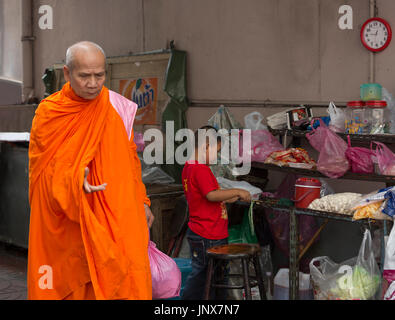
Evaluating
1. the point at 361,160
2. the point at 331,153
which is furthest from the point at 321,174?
the point at 361,160

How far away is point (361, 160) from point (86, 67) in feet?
6.98

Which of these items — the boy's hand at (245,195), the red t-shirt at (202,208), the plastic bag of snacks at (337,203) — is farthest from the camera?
the boy's hand at (245,195)

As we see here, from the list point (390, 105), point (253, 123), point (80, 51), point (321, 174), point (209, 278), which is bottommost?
point (209, 278)

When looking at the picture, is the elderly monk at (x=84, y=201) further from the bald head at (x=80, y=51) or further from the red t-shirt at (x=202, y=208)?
the red t-shirt at (x=202, y=208)

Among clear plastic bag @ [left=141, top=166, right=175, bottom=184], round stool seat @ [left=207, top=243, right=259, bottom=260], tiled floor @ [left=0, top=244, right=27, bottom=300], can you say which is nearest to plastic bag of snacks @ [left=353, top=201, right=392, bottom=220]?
round stool seat @ [left=207, top=243, right=259, bottom=260]

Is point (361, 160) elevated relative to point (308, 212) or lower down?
elevated

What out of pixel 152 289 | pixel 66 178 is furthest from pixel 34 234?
pixel 152 289

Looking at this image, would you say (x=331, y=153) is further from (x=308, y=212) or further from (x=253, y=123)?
(x=253, y=123)

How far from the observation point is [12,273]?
597 centimetres

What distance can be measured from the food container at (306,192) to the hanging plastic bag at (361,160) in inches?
11.4

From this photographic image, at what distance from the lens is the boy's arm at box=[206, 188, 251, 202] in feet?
12.8

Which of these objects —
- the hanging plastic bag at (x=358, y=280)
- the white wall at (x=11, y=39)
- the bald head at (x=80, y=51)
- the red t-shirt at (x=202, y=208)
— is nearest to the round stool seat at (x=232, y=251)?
the red t-shirt at (x=202, y=208)

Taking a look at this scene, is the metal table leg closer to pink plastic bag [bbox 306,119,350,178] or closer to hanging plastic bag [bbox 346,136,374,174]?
pink plastic bag [bbox 306,119,350,178]

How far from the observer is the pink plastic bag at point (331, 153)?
4.10 metres
